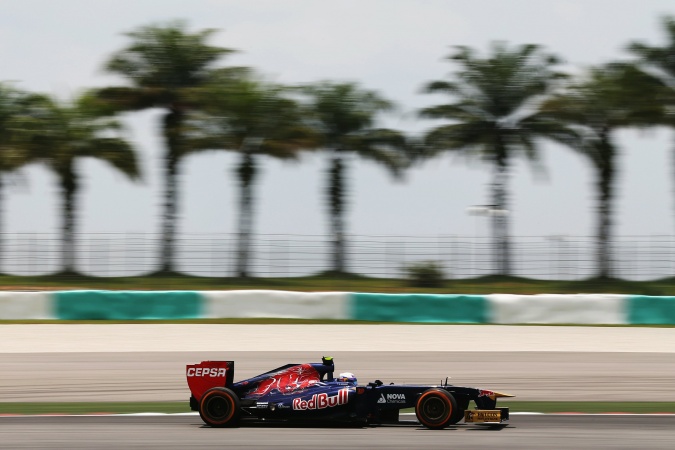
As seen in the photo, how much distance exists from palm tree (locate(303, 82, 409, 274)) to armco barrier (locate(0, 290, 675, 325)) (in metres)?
11.6

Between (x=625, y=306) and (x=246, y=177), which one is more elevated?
(x=246, y=177)

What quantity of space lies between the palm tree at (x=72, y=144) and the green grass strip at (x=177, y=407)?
2127 cm

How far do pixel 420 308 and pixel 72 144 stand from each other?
15.4m

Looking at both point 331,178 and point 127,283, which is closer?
point 127,283

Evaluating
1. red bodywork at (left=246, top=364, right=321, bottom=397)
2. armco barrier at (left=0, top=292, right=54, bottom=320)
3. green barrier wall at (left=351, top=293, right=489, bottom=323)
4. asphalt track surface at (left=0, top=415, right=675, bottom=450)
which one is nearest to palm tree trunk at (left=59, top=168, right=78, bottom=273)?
armco barrier at (left=0, top=292, right=54, bottom=320)

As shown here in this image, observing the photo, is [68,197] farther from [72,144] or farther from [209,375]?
[209,375]

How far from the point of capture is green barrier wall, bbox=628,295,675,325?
22.2m

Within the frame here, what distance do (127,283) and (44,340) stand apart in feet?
29.8

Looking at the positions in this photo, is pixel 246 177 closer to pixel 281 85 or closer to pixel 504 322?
pixel 281 85

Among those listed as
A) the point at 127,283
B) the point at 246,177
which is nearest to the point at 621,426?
the point at 127,283

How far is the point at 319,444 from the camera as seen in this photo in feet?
30.5

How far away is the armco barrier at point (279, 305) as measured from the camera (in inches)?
A: 882

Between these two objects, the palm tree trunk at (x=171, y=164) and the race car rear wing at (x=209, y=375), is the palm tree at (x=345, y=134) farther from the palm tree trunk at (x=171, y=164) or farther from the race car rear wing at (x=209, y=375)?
the race car rear wing at (x=209, y=375)

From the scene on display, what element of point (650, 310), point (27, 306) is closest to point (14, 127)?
point (27, 306)
